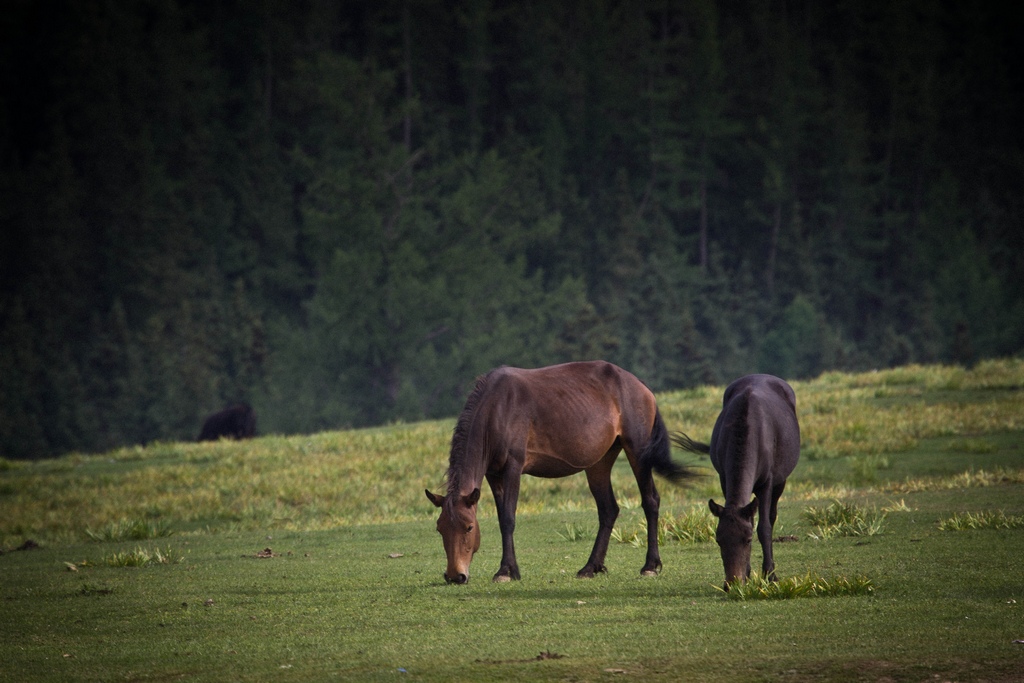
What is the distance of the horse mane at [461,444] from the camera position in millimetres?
12234

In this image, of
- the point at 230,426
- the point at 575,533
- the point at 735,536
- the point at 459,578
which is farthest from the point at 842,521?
the point at 230,426

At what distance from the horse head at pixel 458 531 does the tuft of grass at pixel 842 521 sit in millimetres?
4208

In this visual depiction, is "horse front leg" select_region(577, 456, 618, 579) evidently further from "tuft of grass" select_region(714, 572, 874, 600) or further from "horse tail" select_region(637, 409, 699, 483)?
"tuft of grass" select_region(714, 572, 874, 600)

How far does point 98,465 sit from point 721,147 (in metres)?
73.6

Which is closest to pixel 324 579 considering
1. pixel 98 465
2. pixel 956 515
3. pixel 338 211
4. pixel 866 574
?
pixel 866 574

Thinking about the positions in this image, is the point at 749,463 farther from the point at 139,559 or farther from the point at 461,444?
the point at 139,559

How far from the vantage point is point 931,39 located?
340ft

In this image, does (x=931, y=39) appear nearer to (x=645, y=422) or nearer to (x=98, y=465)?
(x=98, y=465)

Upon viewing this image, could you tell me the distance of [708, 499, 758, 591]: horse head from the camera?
35.4 feet

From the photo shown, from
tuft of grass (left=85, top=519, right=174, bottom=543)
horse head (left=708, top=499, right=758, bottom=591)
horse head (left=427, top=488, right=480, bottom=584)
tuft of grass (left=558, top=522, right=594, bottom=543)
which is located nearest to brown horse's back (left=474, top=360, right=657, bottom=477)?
horse head (left=427, top=488, right=480, bottom=584)

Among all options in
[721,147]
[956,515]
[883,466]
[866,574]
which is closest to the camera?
[866,574]

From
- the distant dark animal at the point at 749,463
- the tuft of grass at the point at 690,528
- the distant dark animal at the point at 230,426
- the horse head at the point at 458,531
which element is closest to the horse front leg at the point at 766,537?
the distant dark animal at the point at 749,463

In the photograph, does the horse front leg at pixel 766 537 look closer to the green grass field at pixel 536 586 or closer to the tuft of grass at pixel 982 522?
the green grass field at pixel 536 586

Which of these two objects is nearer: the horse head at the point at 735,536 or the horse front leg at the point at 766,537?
the horse head at the point at 735,536
